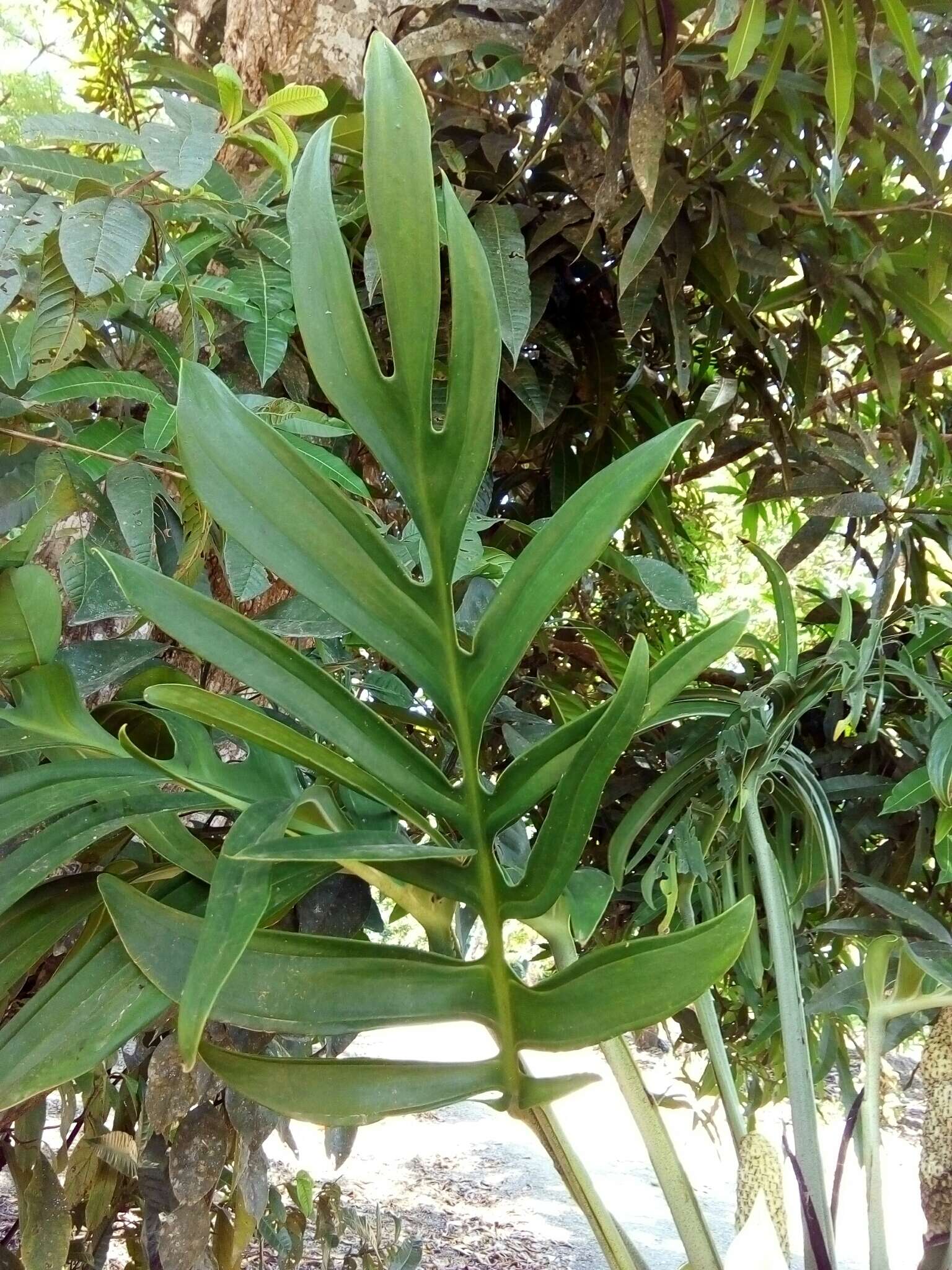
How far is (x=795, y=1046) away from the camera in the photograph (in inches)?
15.4

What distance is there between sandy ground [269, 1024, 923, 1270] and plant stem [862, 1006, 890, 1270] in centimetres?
115

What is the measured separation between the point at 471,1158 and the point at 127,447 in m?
2.23

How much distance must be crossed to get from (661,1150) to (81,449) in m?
0.40

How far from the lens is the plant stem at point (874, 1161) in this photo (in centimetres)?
35

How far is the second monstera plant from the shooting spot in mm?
235

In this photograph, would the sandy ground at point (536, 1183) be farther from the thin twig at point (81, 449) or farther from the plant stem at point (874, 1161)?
the thin twig at point (81, 449)

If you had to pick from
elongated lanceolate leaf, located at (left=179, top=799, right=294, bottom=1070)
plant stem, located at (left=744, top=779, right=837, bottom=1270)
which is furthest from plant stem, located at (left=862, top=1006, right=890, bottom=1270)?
elongated lanceolate leaf, located at (left=179, top=799, right=294, bottom=1070)

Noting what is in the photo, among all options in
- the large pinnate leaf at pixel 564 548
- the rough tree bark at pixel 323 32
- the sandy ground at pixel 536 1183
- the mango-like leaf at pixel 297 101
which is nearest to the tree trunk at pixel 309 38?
the rough tree bark at pixel 323 32

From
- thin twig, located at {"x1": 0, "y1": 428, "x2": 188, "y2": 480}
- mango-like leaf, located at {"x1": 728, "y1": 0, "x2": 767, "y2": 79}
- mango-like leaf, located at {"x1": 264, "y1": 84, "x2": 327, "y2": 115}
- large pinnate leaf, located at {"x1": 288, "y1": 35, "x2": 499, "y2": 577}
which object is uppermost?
mango-like leaf, located at {"x1": 728, "y1": 0, "x2": 767, "y2": 79}

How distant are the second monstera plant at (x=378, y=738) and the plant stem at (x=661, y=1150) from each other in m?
0.08

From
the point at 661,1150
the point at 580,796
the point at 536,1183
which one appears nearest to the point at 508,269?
the point at 580,796

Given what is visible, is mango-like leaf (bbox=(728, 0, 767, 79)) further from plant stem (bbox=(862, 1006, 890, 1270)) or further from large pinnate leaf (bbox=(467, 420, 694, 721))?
plant stem (bbox=(862, 1006, 890, 1270))

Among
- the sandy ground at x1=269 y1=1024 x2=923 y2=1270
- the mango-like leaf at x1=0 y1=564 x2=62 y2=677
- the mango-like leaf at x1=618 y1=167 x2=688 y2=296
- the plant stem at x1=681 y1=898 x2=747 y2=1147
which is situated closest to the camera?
the mango-like leaf at x1=0 y1=564 x2=62 y2=677

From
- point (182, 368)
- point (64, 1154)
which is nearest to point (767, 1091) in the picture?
point (64, 1154)
